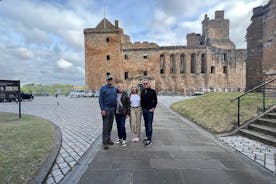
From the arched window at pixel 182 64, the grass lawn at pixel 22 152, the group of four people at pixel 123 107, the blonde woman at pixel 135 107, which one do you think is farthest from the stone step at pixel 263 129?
the arched window at pixel 182 64

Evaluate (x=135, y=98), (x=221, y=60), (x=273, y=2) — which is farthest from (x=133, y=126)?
(x=221, y=60)

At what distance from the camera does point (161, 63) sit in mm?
57000

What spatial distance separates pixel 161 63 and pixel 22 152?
52.8m

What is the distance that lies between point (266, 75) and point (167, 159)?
11.6m

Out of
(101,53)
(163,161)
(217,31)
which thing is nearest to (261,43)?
(163,161)

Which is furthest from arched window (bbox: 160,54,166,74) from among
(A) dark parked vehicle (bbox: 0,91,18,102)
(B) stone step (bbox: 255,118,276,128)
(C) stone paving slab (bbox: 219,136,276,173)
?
(C) stone paving slab (bbox: 219,136,276,173)

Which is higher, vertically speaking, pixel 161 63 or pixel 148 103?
pixel 161 63

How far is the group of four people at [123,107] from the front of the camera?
21.5ft

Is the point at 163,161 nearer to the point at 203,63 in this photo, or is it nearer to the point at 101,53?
the point at 101,53

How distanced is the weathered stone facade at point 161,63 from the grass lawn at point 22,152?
45.4 metres

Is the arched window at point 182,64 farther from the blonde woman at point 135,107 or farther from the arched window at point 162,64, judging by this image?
the blonde woman at point 135,107

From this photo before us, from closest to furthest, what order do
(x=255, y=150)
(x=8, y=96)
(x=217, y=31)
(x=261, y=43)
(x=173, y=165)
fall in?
(x=173, y=165) → (x=255, y=150) → (x=261, y=43) → (x=8, y=96) → (x=217, y=31)

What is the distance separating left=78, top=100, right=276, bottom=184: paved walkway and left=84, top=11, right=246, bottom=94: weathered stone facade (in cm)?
4667

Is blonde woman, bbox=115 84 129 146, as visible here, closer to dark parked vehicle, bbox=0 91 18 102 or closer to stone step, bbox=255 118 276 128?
stone step, bbox=255 118 276 128
